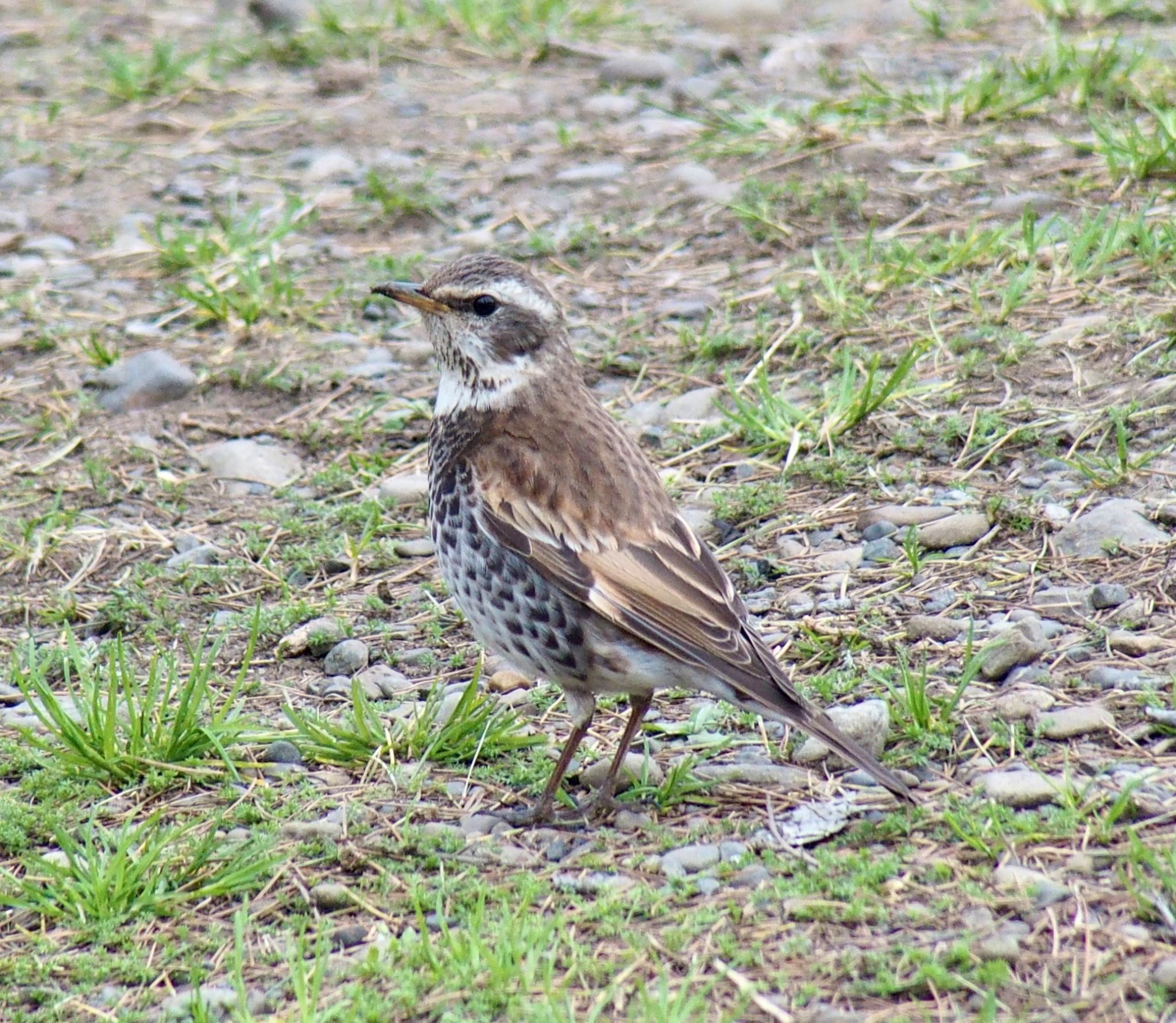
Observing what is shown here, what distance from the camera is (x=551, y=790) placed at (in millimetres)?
5223

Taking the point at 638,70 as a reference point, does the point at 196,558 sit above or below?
below

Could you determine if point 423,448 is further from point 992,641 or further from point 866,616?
point 992,641

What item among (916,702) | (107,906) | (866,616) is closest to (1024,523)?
(866,616)

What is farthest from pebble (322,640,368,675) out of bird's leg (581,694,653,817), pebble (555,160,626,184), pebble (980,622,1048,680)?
pebble (555,160,626,184)

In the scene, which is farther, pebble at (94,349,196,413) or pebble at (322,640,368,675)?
pebble at (94,349,196,413)

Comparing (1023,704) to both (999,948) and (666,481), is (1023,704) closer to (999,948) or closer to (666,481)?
(999,948)

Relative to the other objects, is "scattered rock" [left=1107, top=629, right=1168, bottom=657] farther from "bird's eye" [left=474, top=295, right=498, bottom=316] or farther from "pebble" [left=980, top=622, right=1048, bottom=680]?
"bird's eye" [left=474, top=295, right=498, bottom=316]

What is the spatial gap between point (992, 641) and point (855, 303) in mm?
2759

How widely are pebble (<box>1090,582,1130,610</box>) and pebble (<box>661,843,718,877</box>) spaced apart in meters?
1.76

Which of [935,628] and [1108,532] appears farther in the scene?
[1108,532]

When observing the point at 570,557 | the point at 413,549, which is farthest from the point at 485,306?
the point at 413,549

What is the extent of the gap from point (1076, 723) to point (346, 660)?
100 inches

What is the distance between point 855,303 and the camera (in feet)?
26.0

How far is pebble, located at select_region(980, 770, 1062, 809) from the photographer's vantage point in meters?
4.69
